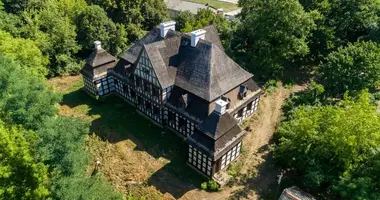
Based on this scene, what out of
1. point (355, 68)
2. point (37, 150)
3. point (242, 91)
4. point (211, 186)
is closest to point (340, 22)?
point (355, 68)

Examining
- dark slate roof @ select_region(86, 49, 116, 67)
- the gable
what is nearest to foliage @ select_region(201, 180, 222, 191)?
the gable

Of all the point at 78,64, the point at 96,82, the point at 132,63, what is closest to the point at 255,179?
the point at 132,63

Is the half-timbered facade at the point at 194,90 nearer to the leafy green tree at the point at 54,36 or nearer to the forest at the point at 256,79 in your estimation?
the forest at the point at 256,79

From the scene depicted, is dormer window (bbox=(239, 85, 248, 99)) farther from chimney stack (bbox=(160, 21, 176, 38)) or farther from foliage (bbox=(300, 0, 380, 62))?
foliage (bbox=(300, 0, 380, 62))

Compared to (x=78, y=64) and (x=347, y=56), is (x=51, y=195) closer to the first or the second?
(x=78, y=64)

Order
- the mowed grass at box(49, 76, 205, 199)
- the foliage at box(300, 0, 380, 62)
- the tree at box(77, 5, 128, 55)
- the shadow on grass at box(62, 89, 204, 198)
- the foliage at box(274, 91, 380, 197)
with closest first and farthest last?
the foliage at box(274, 91, 380, 197)
the mowed grass at box(49, 76, 205, 199)
the shadow on grass at box(62, 89, 204, 198)
the foliage at box(300, 0, 380, 62)
the tree at box(77, 5, 128, 55)
